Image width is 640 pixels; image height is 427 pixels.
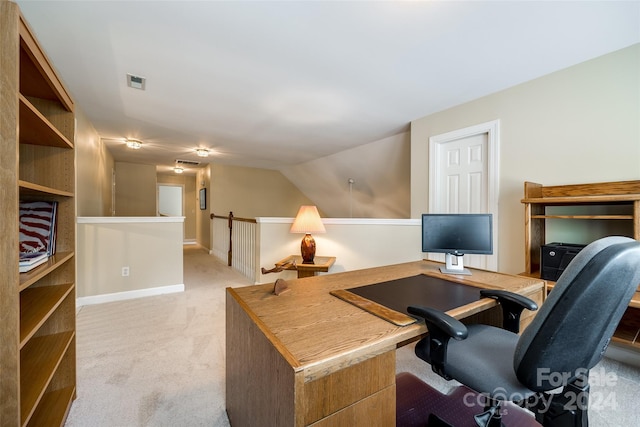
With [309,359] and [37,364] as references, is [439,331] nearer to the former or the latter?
[309,359]

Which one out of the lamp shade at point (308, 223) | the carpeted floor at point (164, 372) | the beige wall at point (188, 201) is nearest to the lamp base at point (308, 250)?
the lamp shade at point (308, 223)

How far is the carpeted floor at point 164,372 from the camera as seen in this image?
1.44 metres

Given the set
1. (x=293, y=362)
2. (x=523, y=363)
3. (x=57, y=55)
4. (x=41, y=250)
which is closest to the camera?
(x=293, y=362)

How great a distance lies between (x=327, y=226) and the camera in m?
3.59

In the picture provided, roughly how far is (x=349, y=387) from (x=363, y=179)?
4724mm

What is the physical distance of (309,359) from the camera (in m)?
0.72

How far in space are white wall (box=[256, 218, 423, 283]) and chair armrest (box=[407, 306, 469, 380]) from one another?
205cm

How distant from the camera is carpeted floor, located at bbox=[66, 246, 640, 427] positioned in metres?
1.44

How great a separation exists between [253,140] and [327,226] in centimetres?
195

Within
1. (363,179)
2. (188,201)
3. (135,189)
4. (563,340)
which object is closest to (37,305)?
(563,340)

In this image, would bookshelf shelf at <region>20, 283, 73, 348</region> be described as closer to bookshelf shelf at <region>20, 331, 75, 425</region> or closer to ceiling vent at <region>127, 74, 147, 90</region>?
bookshelf shelf at <region>20, 331, 75, 425</region>

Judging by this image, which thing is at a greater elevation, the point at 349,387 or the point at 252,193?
the point at 252,193

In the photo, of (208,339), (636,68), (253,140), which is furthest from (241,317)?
(253,140)

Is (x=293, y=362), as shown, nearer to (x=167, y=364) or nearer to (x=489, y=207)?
(x=167, y=364)
